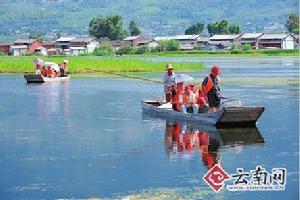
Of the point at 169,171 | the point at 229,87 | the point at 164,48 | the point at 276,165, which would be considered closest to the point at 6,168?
the point at 169,171

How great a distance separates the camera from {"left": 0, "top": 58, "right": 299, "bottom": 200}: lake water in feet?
44.4

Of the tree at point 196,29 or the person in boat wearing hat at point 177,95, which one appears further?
the tree at point 196,29

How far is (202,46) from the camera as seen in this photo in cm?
14200

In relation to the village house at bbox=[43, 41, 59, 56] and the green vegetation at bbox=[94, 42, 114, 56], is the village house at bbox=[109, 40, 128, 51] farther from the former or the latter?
the green vegetation at bbox=[94, 42, 114, 56]

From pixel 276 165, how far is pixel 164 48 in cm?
10745

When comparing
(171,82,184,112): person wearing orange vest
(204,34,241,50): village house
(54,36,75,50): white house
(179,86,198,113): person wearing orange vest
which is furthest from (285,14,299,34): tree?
(179,86,198,113): person wearing orange vest

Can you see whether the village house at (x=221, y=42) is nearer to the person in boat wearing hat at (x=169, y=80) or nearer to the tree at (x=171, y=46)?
the tree at (x=171, y=46)

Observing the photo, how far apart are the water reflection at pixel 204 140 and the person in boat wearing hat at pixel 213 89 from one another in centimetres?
57

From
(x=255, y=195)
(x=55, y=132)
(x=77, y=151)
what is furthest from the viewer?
(x=55, y=132)

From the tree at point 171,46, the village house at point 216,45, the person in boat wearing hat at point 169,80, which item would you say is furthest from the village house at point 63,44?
the person in boat wearing hat at point 169,80

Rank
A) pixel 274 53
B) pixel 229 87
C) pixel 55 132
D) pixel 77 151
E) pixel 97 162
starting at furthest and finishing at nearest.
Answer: pixel 274 53, pixel 229 87, pixel 55 132, pixel 77 151, pixel 97 162

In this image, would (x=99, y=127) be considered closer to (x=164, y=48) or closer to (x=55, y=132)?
(x=55, y=132)

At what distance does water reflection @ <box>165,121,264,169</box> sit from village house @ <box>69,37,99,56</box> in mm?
109782

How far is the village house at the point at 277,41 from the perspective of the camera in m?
135
